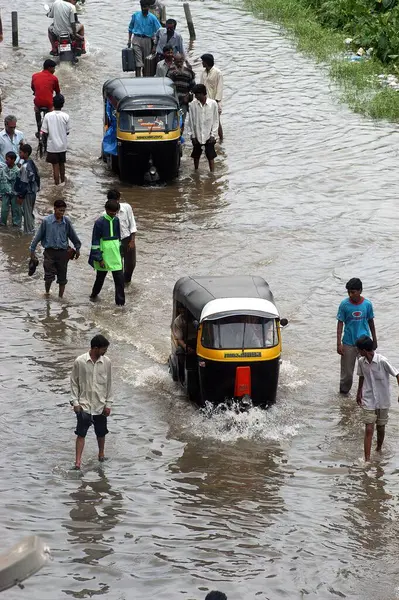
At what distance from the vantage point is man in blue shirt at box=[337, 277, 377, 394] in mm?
13727

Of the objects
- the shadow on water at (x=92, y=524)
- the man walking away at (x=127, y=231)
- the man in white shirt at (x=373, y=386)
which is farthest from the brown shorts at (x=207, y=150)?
the shadow on water at (x=92, y=524)

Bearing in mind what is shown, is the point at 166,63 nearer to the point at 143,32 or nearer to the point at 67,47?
the point at 143,32

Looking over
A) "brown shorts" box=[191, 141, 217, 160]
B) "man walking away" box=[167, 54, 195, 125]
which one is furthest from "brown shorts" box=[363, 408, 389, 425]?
"man walking away" box=[167, 54, 195, 125]

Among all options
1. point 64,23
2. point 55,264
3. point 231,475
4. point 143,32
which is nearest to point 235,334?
point 231,475

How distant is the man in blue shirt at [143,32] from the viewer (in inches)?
1064

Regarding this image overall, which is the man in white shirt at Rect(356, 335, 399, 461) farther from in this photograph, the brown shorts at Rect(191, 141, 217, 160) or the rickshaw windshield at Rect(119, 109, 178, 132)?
the brown shorts at Rect(191, 141, 217, 160)

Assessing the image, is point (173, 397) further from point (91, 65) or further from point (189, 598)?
point (91, 65)

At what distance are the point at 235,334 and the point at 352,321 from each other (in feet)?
4.64

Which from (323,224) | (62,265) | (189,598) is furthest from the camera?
(323,224)

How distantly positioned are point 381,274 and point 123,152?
5.61 m

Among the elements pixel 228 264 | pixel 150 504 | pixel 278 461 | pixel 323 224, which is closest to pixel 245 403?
pixel 278 461

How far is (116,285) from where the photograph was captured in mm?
16703

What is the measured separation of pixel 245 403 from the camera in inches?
522

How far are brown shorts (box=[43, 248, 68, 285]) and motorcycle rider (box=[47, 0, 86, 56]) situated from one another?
40.8 feet
